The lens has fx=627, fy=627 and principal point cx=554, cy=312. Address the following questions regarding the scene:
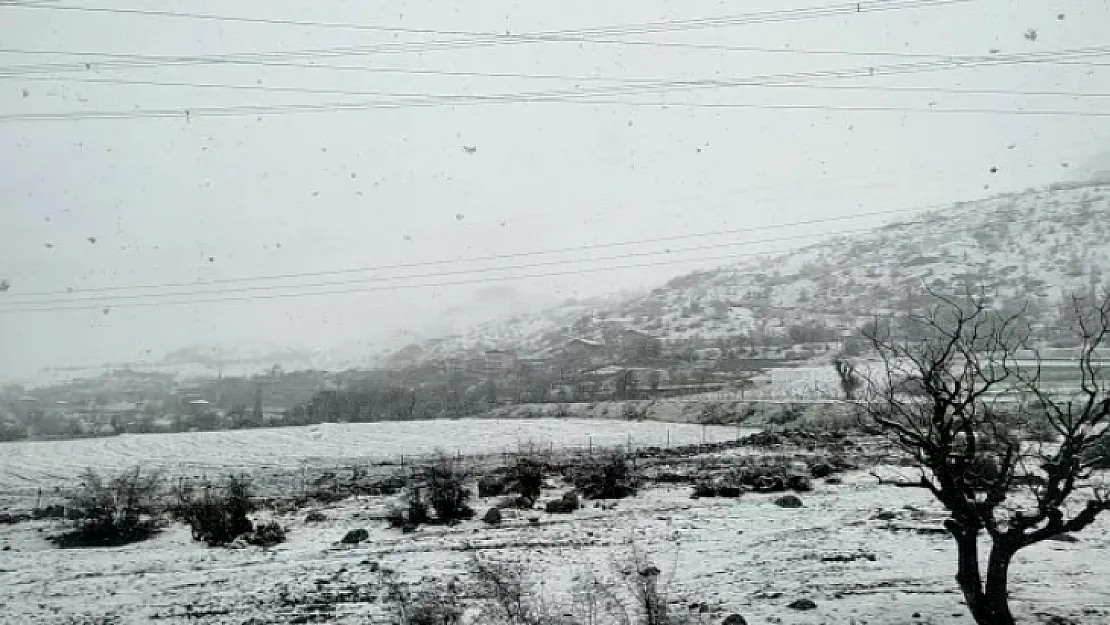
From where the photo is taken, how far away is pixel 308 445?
149 ft

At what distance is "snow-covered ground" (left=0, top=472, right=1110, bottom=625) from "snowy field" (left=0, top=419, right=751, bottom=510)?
18.5 m

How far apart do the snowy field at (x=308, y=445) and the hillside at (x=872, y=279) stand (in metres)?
61.5

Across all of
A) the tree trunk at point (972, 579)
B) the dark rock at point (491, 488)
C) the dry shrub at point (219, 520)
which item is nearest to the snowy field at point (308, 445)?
the dark rock at point (491, 488)

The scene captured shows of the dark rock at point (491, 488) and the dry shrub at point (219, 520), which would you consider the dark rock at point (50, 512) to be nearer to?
the dry shrub at point (219, 520)

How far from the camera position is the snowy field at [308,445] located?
3616 cm

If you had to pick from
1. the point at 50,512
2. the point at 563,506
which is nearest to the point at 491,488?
the point at 563,506

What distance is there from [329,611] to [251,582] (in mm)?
2791

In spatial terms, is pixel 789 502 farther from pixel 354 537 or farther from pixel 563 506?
pixel 354 537

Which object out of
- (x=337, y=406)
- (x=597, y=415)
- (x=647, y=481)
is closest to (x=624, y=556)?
(x=647, y=481)

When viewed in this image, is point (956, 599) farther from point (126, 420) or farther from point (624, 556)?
point (126, 420)

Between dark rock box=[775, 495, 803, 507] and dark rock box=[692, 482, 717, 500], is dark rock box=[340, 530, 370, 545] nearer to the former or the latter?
dark rock box=[692, 482, 717, 500]

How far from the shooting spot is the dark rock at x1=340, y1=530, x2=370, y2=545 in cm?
1444

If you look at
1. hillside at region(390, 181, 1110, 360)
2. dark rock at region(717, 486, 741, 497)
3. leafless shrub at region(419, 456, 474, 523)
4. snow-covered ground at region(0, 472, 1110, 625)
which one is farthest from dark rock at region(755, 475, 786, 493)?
hillside at region(390, 181, 1110, 360)

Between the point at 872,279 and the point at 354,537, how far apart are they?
13979 centimetres
